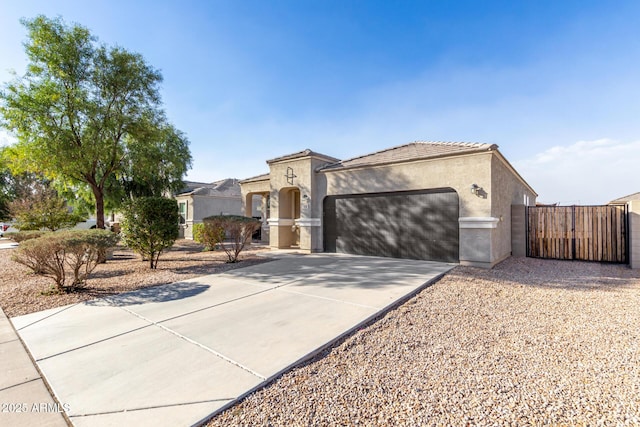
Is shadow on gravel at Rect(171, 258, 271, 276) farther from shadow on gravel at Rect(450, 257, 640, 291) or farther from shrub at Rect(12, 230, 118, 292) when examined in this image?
shadow on gravel at Rect(450, 257, 640, 291)

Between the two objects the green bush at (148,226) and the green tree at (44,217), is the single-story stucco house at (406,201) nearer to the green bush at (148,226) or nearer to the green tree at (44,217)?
the green bush at (148,226)

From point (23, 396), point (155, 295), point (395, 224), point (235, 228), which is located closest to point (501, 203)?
point (395, 224)

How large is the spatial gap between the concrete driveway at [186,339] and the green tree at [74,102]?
7542 millimetres

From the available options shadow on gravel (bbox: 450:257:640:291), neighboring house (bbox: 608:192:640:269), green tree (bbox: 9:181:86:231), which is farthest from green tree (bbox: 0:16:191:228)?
neighboring house (bbox: 608:192:640:269)

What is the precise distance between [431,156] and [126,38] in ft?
41.7

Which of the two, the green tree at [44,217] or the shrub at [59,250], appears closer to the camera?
the shrub at [59,250]

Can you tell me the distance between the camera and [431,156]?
9609 mm

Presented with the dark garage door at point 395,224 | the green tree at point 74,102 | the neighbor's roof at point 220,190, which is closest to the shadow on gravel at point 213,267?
the dark garage door at point 395,224

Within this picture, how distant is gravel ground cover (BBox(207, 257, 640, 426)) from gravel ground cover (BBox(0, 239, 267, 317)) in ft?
18.3

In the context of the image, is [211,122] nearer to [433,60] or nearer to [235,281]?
[235,281]

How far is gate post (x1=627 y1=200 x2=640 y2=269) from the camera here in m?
8.62

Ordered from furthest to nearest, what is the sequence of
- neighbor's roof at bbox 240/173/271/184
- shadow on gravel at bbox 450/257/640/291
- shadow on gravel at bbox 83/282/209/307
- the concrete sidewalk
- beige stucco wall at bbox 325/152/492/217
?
1. neighbor's roof at bbox 240/173/271/184
2. beige stucco wall at bbox 325/152/492/217
3. shadow on gravel at bbox 450/257/640/291
4. shadow on gravel at bbox 83/282/209/307
5. the concrete sidewalk

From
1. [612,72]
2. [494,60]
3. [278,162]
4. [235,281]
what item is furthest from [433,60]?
[235,281]

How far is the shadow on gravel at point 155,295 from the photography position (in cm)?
549
